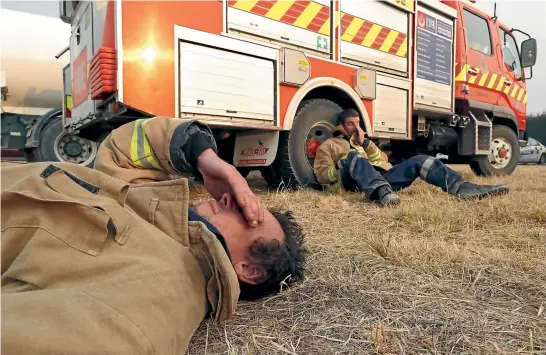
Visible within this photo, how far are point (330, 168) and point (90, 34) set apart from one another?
2.41 m

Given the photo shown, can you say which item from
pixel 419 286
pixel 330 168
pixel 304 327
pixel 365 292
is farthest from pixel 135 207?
pixel 330 168

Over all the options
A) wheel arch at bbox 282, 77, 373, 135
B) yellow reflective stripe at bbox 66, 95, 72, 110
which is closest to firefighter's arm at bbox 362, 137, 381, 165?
wheel arch at bbox 282, 77, 373, 135

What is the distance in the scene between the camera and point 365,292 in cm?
143

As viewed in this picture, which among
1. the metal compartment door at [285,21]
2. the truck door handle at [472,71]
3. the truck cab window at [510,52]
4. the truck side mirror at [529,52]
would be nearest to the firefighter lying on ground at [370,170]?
the metal compartment door at [285,21]

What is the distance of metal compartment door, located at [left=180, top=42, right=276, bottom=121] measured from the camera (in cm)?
298

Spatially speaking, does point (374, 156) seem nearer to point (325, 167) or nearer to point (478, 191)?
point (325, 167)

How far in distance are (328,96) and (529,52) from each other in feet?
14.1

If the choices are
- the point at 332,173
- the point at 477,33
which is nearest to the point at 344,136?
the point at 332,173

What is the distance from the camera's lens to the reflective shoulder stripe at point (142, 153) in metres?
1.57

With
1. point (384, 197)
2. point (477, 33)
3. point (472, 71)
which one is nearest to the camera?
point (384, 197)

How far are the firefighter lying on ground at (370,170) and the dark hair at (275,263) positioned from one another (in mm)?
1574

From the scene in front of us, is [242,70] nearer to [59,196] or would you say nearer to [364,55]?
[364,55]

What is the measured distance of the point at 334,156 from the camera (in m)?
3.75

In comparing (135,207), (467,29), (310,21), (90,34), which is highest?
(467,29)
